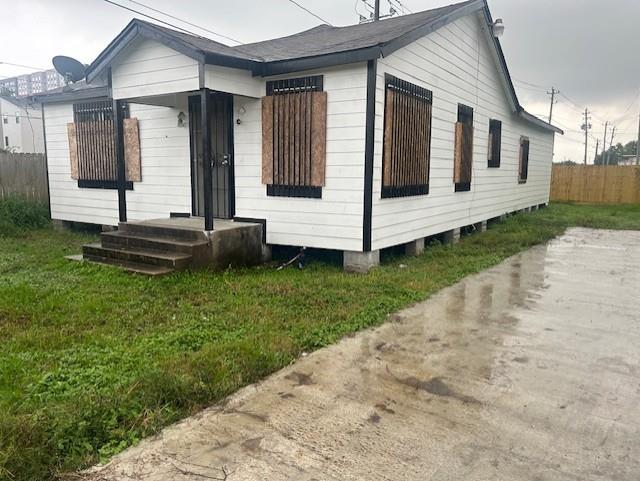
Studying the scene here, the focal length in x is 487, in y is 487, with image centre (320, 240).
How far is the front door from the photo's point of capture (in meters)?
7.09

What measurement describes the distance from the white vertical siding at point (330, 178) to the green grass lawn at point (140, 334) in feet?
Result: 1.77

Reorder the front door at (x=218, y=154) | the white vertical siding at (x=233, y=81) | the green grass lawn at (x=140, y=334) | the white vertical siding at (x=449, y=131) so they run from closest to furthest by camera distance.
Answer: the green grass lawn at (x=140, y=334) < the white vertical siding at (x=233, y=81) < the white vertical siding at (x=449, y=131) < the front door at (x=218, y=154)

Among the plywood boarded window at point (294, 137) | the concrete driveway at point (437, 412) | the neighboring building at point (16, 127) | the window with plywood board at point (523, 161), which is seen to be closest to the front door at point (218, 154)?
the plywood boarded window at point (294, 137)

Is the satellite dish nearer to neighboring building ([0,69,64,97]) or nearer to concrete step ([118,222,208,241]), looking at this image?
concrete step ([118,222,208,241])

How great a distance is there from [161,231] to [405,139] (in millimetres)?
3527

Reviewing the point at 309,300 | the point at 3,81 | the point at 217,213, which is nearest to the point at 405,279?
the point at 309,300

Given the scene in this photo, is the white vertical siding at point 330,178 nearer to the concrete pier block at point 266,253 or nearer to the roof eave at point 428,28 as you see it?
the concrete pier block at point 266,253

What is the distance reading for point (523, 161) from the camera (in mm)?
13852

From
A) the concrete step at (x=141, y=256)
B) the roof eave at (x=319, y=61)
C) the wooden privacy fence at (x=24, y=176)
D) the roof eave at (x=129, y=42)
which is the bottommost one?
the concrete step at (x=141, y=256)

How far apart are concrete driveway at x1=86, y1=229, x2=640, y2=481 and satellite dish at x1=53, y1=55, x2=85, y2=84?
8790 millimetres

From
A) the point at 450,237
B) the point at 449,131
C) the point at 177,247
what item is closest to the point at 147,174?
A: the point at 177,247

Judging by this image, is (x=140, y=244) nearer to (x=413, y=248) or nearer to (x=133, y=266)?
(x=133, y=266)

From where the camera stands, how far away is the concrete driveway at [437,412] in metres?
2.19

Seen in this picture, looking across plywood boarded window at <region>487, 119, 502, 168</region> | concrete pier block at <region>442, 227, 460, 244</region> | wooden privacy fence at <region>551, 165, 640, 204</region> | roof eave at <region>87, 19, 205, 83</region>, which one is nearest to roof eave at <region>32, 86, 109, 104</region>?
roof eave at <region>87, 19, 205, 83</region>
